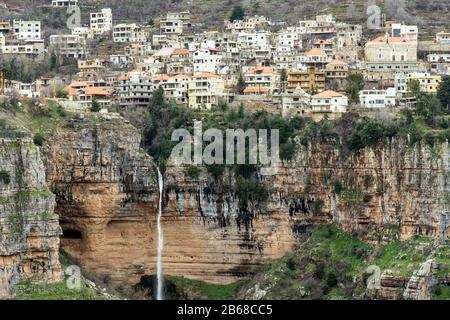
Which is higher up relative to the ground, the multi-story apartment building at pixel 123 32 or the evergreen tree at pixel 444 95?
the multi-story apartment building at pixel 123 32

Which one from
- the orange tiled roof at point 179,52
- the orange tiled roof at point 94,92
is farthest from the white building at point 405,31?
the orange tiled roof at point 94,92

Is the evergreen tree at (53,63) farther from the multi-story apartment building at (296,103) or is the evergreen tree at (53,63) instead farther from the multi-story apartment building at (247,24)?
the multi-story apartment building at (296,103)

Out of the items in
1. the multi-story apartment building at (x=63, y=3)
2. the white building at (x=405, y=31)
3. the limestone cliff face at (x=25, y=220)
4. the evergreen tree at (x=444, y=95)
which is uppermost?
the multi-story apartment building at (x=63, y=3)

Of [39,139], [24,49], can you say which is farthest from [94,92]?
[24,49]

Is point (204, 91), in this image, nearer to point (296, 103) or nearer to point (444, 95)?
point (296, 103)

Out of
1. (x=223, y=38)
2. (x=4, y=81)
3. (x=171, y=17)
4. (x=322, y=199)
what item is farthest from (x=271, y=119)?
(x=171, y=17)

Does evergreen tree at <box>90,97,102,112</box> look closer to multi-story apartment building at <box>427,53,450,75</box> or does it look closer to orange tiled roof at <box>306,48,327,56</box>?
orange tiled roof at <box>306,48,327,56</box>

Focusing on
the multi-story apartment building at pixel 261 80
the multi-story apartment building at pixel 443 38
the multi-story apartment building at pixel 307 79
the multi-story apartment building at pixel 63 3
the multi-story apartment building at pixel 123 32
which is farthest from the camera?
the multi-story apartment building at pixel 63 3
